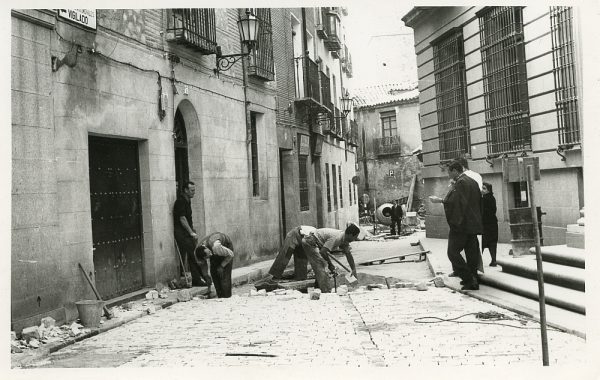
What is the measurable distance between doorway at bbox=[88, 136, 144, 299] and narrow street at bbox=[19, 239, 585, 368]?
732 mm

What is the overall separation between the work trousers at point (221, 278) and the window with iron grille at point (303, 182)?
672 centimetres

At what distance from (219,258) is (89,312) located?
2.16 metres

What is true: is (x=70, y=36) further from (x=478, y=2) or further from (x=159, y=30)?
(x=478, y=2)

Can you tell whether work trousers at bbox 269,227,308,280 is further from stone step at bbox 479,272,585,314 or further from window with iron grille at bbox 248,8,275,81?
window with iron grille at bbox 248,8,275,81

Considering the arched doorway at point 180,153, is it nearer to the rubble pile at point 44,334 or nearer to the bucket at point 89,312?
the bucket at point 89,312

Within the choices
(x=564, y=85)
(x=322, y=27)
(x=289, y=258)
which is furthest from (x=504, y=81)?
(x=322, y=27)

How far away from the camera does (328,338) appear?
17.6ft

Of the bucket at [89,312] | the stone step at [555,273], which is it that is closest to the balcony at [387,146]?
the stone step at [555,273]

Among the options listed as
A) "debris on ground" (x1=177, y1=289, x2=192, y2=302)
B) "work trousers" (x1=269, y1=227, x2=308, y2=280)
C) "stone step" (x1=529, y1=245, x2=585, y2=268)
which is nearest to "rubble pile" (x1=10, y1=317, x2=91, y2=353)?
"debris on ground" (x1=177, y1=289, x2=192, y2=302)

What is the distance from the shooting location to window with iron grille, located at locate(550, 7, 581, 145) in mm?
6699

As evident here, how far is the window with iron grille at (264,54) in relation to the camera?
37.7ft

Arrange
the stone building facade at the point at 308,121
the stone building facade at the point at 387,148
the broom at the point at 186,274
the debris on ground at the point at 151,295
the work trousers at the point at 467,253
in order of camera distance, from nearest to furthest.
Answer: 1. the work trousers at the point at 467,253
2. the debris on ground at the point at 151,295
3. the broom at the point at 186,274
4. the stone building facade at the point at 308,121
5. the stone building facade at the point at 387,148

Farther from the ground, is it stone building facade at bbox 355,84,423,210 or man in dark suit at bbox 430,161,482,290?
stone building facade at bbox 355,84,423,210

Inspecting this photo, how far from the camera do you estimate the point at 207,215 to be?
9688 mm
